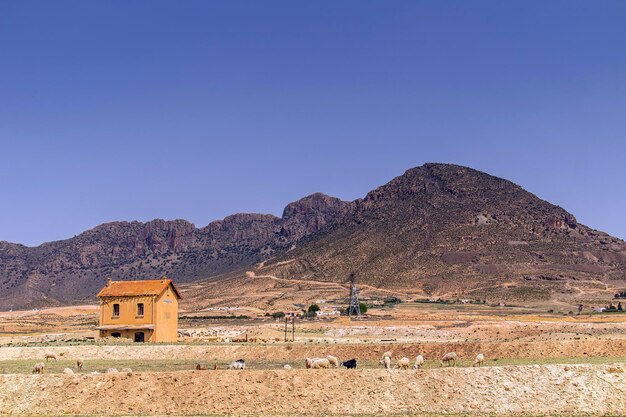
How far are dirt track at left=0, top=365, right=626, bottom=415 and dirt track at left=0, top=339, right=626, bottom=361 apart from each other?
11113 millimetres

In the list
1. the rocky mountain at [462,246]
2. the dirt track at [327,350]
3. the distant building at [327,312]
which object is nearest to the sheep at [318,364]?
the dirt track at [327,350]

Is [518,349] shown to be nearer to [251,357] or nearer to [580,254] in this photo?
[251,357]

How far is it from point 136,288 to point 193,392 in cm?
3199

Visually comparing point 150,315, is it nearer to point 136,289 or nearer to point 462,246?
point 136,289

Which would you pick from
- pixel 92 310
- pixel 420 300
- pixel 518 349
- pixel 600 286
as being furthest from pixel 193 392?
pixel 600 286

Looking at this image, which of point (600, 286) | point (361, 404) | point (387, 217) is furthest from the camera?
point (387, 217)

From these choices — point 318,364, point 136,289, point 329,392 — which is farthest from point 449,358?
point 136,289

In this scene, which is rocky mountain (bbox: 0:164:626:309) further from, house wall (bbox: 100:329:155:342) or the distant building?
house wall (bbox: 100:329:155:342)

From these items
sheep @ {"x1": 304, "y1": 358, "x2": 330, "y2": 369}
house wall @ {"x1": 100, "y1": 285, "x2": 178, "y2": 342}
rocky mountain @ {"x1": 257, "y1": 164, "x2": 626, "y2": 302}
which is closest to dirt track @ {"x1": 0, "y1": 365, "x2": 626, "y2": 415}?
sheep @ {"x1": 304, "y1": 358, "x2": 330, "y2": 369}

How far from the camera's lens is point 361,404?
30.8 meters

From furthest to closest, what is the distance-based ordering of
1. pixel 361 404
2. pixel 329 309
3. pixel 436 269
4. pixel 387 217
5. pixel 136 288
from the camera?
pixel 387 217
pixel 436 269
pixel 329 309
pixel 136 288
pixel 361 404

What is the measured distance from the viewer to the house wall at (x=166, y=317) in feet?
199

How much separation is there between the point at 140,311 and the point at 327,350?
2150 cm

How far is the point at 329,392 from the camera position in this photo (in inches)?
1240
